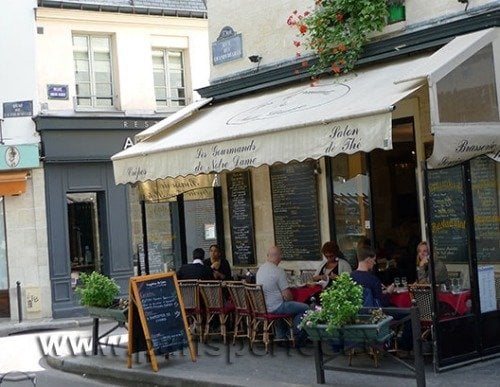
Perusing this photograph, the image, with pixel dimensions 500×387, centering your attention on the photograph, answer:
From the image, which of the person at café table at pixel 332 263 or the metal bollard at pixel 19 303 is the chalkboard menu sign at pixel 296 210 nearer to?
the person at café table at pixel 332 263

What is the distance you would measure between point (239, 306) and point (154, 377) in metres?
1.94

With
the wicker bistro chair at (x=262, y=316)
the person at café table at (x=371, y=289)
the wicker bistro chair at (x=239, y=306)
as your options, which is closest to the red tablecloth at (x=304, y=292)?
the wicker bistro chair at (x=262, y=316)

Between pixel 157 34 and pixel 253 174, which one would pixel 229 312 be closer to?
pixel 253 174

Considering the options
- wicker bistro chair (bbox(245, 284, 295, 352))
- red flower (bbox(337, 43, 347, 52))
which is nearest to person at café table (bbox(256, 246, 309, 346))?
wicker bistro chair (bbox(245, 284, 295, 352))

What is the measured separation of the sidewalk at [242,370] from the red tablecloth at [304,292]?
2.10 ft

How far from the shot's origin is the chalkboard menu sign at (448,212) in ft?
32.9

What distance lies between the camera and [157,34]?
21891 mm

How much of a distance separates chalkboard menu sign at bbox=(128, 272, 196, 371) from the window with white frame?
34.4 feet

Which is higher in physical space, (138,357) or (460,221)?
(460,221)

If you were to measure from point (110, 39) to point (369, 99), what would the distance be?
1298 centimetres

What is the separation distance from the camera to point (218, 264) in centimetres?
1345

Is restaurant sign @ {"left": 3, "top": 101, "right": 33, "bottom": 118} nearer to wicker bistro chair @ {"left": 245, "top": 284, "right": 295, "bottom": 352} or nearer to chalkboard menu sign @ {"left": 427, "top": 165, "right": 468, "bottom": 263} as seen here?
wicker bistro chair @ {"left": 245, "top": 284, "right": 295, "bottom": 352}

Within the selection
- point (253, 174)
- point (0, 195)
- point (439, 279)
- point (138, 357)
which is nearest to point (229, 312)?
point (138, 357)

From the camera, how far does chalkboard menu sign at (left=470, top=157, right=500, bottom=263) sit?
10203 mm
